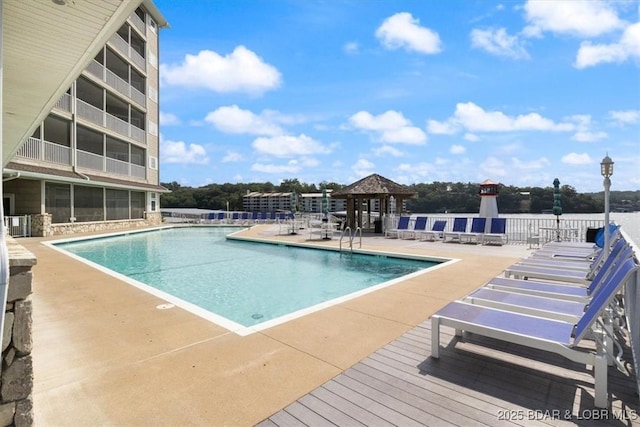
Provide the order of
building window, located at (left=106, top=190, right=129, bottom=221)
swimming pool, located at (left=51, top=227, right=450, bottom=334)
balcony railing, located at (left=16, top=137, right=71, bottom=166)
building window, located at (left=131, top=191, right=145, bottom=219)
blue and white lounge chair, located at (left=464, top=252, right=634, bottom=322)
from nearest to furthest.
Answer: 1. blue and white lounge chair, located at (left=464, top=252, right=634, bottom=322)
2. swimming pool, located at (left=51, top=227, right=450, bottom=334)
3. balcony railing, located at (left=16, top=137, right=71, bottom=166)
4. building window, located at (left=106, top=190, right=129, bottom=221)
5. building window, located at (left=131, top=191, right=145, bottom=219)

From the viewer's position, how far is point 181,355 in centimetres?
309

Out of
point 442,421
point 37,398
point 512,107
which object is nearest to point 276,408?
point 442,421

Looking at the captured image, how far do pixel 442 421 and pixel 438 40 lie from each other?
1337 cm

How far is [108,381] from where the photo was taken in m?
2.64

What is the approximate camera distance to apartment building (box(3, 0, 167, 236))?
1473cm

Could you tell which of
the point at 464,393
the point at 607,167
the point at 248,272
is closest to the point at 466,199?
the point at 607,167

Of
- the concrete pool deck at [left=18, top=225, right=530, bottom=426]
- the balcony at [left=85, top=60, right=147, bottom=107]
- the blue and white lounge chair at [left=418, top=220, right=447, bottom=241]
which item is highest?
the balcony at [left=85, top=60, right=147, bottom=107]

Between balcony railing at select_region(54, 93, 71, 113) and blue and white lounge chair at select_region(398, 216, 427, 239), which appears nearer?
blue and white lounge chair at select_region(398, 216, 427, 239)

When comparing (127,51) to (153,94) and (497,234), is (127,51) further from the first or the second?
(497,234)

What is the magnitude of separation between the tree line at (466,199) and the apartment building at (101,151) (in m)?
10.9

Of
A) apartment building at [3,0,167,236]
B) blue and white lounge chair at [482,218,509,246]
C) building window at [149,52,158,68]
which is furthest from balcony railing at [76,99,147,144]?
blue and white lounge chair at [482,218,509,246]

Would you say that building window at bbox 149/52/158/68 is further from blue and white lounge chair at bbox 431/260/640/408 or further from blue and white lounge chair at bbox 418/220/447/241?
blue and white lounge chair at bbox 431/260/640/408

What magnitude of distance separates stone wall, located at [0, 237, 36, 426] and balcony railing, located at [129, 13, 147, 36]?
24744 millimetres

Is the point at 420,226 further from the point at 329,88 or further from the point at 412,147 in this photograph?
the point at 412,147
